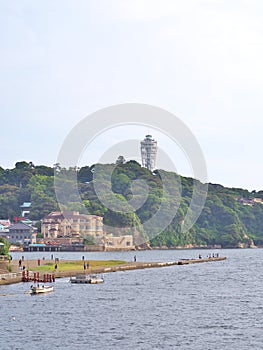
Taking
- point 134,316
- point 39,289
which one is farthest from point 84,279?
point 134,316

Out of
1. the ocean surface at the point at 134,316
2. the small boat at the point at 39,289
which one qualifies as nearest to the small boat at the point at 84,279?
the ocean surface at the point at 134,316

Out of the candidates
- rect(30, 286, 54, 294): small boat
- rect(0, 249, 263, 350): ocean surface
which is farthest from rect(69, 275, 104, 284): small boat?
rect(30, 286, 54, 294): small boat

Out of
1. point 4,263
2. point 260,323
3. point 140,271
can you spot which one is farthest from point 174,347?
point 140,271

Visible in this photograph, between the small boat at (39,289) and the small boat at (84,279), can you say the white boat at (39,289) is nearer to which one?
→ the small boat at (39,289)

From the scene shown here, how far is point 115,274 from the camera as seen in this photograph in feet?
424

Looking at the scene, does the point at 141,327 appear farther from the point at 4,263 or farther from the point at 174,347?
the point at 4,263

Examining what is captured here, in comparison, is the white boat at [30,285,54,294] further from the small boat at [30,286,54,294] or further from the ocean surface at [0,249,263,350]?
the ocean surface at [0,249,263,350]

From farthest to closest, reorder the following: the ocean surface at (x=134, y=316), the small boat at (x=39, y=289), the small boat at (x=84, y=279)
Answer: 1. the small boat at (x=84, y=279)
2. the small boat at (x=39, y=289)
3. the ocean surface at (x=134, y=316)

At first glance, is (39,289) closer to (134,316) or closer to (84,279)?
(84,279)

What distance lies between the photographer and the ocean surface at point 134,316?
2499 inches

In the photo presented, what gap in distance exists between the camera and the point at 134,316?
7731 cm

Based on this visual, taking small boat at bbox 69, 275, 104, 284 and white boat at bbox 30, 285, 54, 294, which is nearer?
white boat at bbox 30, 285, 54, 294

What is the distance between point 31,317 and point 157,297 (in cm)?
2493

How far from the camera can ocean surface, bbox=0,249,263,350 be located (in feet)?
208
